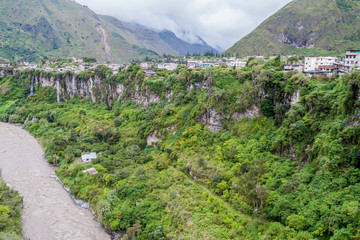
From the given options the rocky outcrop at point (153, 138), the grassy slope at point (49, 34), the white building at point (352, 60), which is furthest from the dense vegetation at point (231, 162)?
the grassy slope at point (49, 34)

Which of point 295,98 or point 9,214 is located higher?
point 295,98

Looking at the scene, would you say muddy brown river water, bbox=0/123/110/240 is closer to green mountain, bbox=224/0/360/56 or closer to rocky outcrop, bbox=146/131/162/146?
rocky outcrop, bbox=146/131/162/146

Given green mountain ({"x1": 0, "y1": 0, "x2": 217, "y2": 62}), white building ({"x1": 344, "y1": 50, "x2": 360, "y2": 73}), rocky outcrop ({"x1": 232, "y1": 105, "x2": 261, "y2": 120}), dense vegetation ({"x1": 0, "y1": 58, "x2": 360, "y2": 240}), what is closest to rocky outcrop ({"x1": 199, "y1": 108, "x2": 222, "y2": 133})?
dense vegetation ({"x1": 0, "y1": 58, "x2": 360, "y2": 240})

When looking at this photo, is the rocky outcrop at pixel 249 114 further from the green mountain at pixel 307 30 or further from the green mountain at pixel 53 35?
the green mountain at pixel 53 35

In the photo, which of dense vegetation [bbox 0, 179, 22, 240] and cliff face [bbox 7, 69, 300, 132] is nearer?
dense vegetation [bbox 0, 179, 22, 240]

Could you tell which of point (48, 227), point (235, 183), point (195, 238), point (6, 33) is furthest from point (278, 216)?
point (6, 33)

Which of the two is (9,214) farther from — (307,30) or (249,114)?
(307,30)

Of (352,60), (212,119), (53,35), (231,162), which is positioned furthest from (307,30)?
(53,35)
